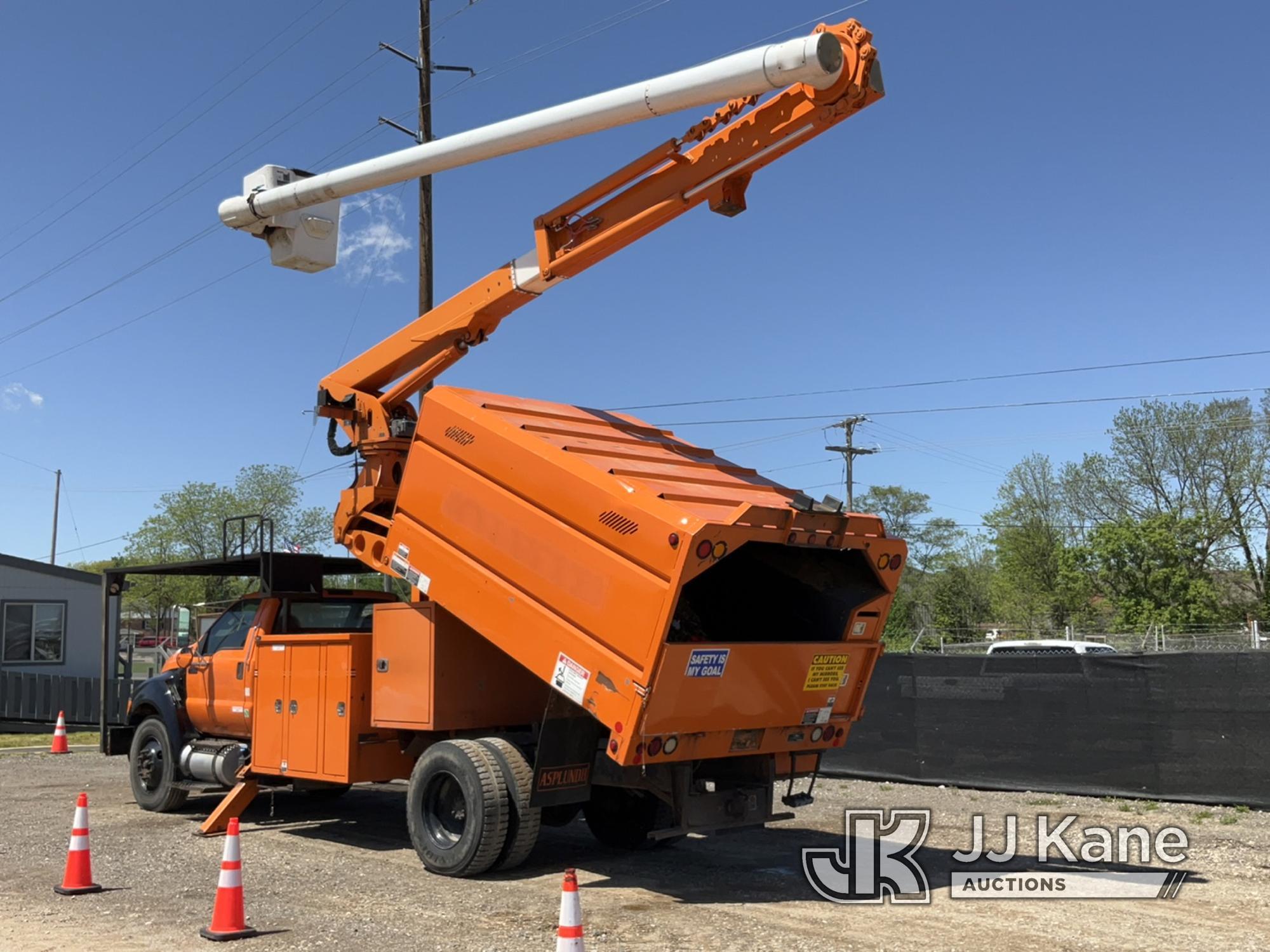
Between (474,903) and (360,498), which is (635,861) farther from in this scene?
(360,498)

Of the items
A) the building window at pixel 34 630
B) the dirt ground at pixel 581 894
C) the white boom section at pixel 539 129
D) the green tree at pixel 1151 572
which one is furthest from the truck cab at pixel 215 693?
the green tree at pixel 1151 572

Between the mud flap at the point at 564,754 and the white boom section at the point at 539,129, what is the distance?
13.2 ft

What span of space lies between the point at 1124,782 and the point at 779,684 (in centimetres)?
607

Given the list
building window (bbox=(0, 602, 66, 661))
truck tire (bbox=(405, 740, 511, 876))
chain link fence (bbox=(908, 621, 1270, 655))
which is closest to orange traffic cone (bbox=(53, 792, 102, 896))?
truck tire (bbox=(405, 740, 511, 876))

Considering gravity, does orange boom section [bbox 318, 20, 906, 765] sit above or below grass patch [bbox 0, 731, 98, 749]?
above

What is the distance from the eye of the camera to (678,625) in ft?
26.8

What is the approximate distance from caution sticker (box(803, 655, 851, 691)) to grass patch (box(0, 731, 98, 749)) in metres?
15.7

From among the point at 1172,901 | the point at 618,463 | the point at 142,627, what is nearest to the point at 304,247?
the point at 618,463

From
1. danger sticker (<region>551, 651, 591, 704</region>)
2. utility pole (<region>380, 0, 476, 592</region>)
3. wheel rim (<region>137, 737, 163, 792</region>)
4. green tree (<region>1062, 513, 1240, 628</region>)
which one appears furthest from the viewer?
green tree (<region>1062, 513, 1240, 628</region>)

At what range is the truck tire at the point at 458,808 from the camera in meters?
7.94

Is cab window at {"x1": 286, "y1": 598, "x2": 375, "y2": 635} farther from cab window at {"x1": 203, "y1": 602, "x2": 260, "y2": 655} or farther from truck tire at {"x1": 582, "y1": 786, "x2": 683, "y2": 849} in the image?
truck tire at {"x1": 582, "y1": 786, "x2": 683, "y2": 849}

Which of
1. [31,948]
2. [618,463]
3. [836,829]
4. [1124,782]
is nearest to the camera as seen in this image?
[31,948]

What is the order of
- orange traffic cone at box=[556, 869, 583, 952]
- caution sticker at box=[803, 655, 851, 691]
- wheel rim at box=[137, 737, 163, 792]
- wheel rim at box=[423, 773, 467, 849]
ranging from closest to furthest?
1. orange traffic cone at box=[556, 869, 583, 952]
2. caution sticker at box=[803, 655, 851, 691]
3. wheel rim at box=[423, 773, 467, 849]
4. wheel rim at box=[137, 737, 163, 792]

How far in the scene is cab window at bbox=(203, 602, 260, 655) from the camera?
11.1m
